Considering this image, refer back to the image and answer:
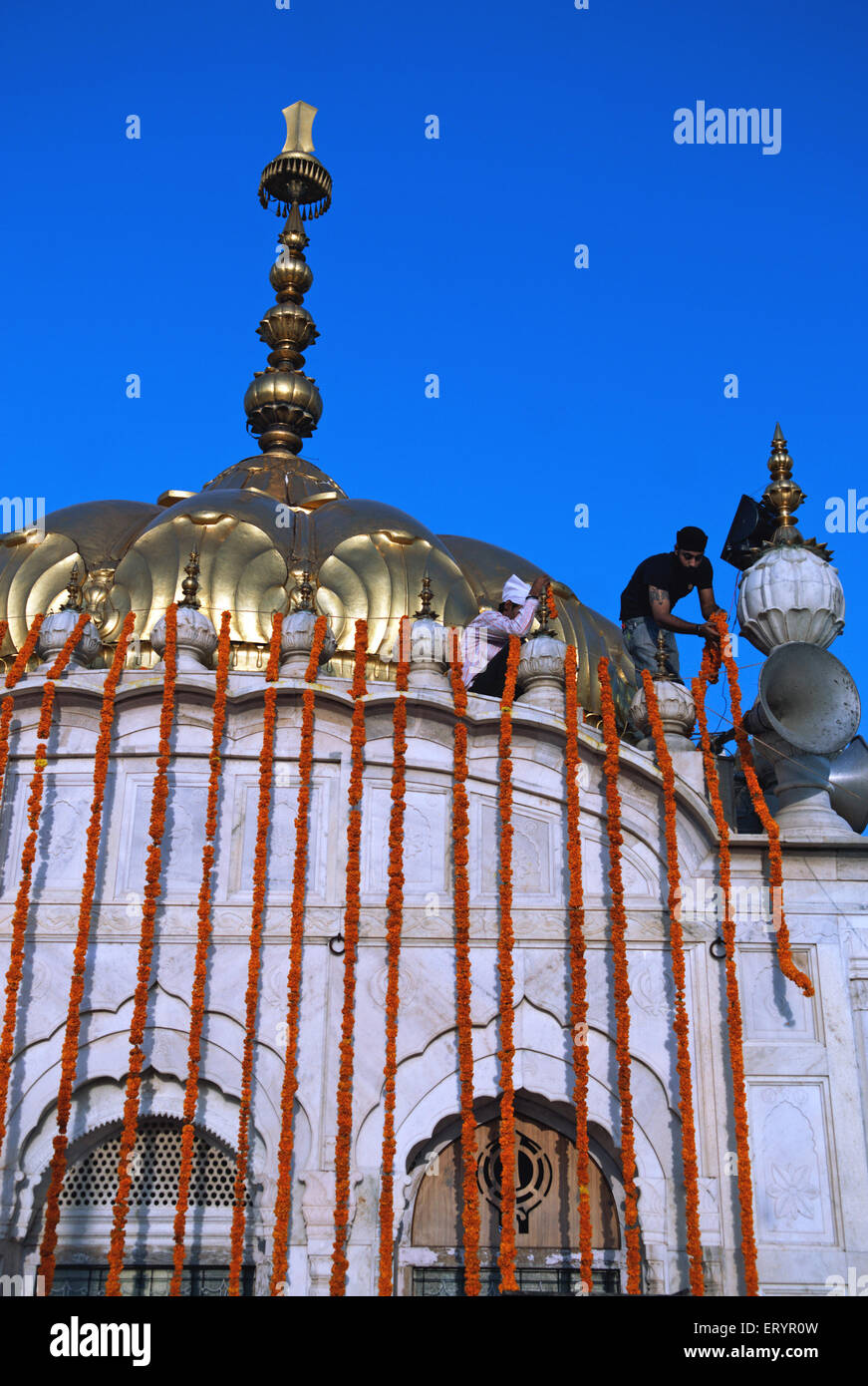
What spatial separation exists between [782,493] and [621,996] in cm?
464

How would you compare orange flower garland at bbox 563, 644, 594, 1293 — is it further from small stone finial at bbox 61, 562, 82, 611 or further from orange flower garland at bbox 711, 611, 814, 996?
small stone finial at bbox 61, 562, 82, 611

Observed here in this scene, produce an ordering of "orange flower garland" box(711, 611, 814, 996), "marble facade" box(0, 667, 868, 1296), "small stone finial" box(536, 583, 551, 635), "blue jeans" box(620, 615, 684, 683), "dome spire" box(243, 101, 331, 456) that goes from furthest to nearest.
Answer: "dome spire" box(243, 101, 331, 456)
"blue jeans" box(620, 615, 684, 683)
"small stone finial" box(536, 583, 551, 635)
"orange flower garland" box(711, 611, 814, 996)
"marble facade" box(0, 667, 868, 1296)

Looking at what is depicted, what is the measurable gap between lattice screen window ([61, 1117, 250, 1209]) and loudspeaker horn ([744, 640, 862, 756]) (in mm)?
5237

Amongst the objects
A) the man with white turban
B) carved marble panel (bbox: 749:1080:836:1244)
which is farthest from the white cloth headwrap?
carved marble panel (bbox: 749:1080:836:1244)

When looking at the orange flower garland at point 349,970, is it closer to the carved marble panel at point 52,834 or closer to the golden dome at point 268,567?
the carved marble panel at point 52,834

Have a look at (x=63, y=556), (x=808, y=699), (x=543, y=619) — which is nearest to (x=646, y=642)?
(x=543, y=619)

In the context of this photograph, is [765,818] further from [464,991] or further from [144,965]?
[144,965]

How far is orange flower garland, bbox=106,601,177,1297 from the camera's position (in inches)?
378

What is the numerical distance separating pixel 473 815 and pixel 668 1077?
2354 mm

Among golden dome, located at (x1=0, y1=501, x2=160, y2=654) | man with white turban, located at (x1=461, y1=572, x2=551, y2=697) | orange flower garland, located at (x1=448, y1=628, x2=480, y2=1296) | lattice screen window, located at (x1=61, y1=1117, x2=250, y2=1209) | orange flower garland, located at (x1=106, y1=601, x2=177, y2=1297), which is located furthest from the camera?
golden dome, located at (x1=0, y1=501, x2=160, y2=654)

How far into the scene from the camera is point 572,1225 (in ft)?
33.2

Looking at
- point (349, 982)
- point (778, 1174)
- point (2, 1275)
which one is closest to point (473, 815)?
point (349, 982)

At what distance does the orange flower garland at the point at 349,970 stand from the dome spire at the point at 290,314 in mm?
9132

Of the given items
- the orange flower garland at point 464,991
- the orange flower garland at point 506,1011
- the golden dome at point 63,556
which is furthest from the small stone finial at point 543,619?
the golden dome at point 63,556
